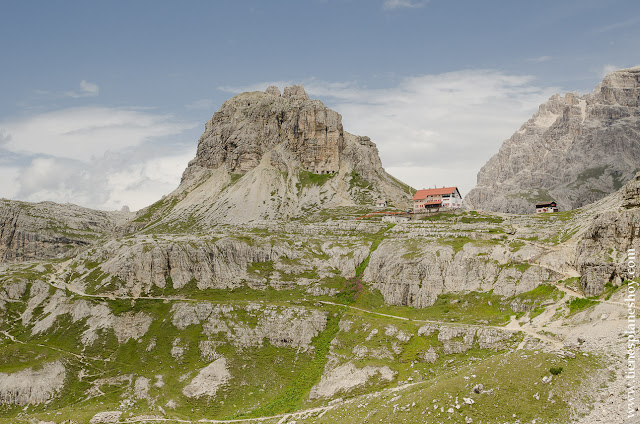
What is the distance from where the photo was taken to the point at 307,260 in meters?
160

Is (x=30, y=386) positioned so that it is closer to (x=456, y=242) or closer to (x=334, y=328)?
(x=334, y=328)

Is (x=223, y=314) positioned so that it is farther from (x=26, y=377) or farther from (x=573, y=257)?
(x=573, y=257)

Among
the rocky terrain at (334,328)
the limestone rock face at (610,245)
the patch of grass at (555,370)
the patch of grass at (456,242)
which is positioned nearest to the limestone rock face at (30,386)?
the rocky terrain at (334,328)

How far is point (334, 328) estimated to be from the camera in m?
122

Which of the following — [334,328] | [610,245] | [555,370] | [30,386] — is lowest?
[30,386]

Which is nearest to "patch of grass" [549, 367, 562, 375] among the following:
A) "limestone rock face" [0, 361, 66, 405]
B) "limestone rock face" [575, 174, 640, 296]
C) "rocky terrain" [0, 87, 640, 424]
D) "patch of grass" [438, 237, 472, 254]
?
"rocky terrain" [0, 87, 640, 424]

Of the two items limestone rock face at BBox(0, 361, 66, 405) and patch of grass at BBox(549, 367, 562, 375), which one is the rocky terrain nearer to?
limestone rock face at BBox(0, 361, 66, 405)

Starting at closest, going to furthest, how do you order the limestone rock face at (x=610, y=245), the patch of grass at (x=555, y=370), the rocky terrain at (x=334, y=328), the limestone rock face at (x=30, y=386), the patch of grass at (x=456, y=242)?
the patch of grass at (x=555, y=370), the rocky terrain at (x=334, y=328), the limestone rock face at (x=610, y=245), the limestone rock face at (x=30, y=386), the patch of grass at (x=456, y=242)

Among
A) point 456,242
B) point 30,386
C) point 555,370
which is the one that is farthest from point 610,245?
point 30,386

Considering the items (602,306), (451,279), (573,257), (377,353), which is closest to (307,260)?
(451,279)

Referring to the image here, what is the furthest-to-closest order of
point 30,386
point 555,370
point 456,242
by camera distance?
point 456,242
point 30,386
point 555,370

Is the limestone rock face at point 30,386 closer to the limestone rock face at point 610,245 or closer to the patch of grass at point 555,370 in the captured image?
the patch of grass at point 555,370

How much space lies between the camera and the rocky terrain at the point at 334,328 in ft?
230

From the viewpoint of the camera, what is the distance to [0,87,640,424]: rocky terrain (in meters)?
70.2
